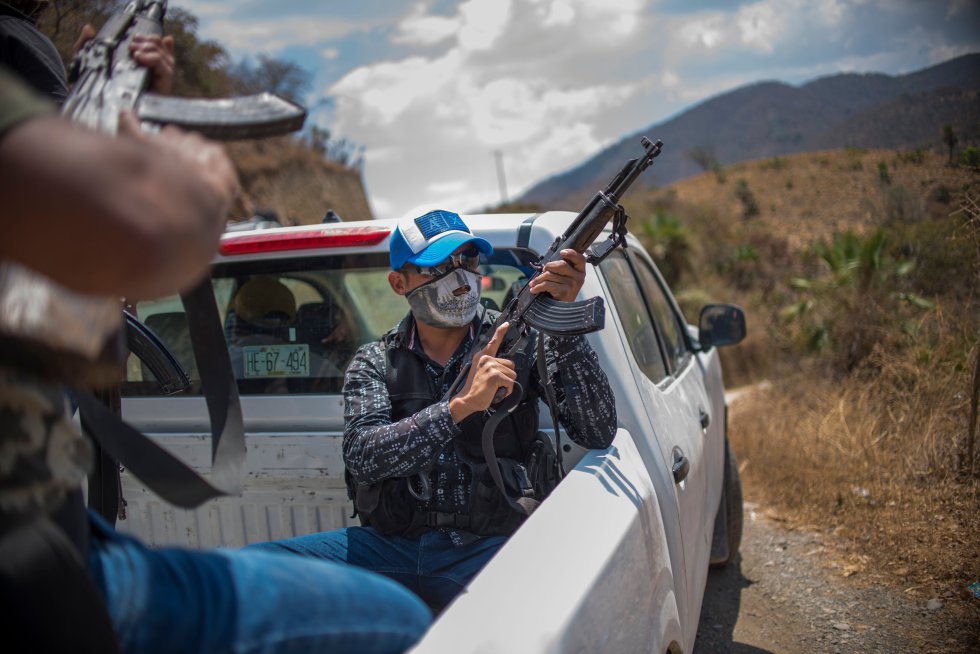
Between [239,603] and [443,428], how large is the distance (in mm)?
1067

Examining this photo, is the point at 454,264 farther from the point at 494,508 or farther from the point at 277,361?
the point at 277,361

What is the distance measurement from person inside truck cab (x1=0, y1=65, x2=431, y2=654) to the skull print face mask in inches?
52.7

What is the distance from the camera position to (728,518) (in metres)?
4.14

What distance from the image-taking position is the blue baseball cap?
243 cm

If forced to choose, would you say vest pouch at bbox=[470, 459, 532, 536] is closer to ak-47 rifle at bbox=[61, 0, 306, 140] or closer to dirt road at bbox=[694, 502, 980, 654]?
ak-47 rifle at bbox=[61, 0, 306, 140]

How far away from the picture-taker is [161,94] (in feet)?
4.29

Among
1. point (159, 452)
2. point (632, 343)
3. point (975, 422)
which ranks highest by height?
point (159, 452)

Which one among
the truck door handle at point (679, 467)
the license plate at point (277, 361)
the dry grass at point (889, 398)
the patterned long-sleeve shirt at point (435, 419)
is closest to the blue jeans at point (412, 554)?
the patterned long-sleeve shirt at point (435, 419)

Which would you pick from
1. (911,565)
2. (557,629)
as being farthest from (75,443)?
(911,565)

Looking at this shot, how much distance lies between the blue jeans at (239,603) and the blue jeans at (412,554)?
977 mm

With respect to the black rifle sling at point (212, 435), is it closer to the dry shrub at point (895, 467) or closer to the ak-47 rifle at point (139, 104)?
the ak-47 rifle at point (139, 104)

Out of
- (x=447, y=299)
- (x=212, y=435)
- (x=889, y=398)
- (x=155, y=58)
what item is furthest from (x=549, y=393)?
(x=889, y=398)

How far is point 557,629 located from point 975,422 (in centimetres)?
415

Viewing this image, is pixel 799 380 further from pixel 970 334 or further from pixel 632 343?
pixel 632 343
